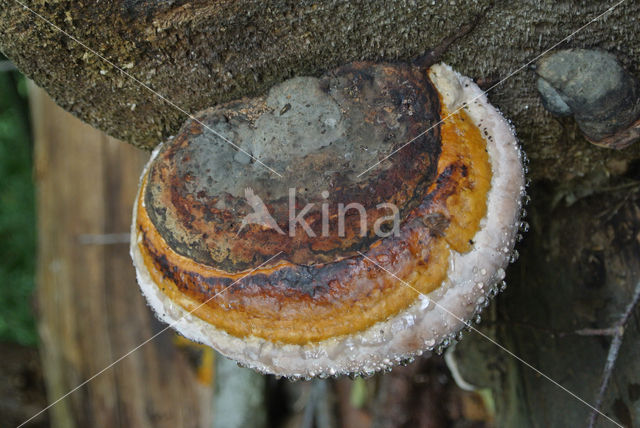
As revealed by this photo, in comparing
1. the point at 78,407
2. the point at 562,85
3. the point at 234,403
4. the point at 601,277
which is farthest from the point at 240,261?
the point at 78,407

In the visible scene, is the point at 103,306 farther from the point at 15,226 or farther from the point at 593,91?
the point at 593,91

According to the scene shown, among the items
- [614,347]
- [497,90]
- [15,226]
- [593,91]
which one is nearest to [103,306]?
[15,226]

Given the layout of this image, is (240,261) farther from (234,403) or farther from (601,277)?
(234,403)

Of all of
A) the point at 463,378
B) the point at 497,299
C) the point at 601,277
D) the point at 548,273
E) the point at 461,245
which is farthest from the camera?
the point at 463,378

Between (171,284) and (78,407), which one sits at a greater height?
(171,284)

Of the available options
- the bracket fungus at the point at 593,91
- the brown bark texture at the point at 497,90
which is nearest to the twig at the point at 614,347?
the brown bark texture at the point at 497,90
